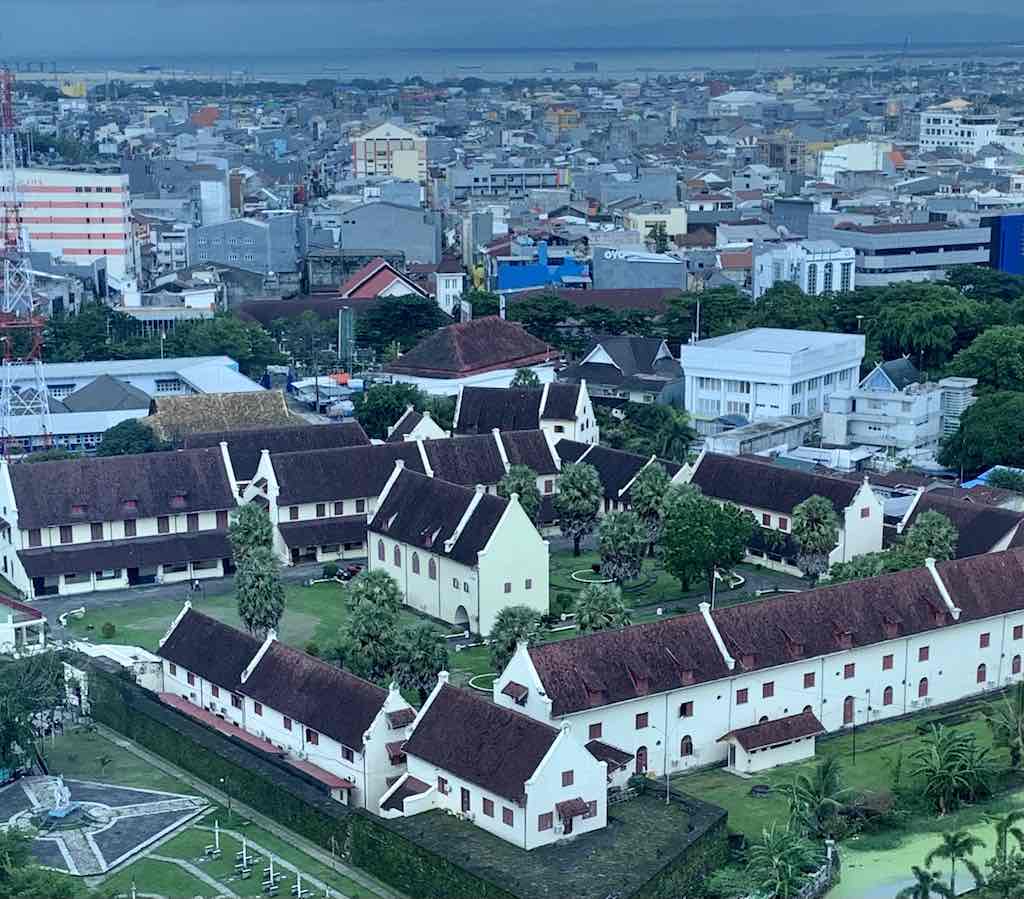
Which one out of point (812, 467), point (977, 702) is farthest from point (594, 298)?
point (977, 702)

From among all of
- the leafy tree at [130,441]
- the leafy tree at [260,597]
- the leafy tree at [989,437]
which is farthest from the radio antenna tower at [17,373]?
the leafy tree at [989,437]

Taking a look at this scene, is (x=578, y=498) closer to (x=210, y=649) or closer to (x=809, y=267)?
(x=210, y=649)

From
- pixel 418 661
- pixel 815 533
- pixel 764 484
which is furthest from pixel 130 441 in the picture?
pixel 418 661

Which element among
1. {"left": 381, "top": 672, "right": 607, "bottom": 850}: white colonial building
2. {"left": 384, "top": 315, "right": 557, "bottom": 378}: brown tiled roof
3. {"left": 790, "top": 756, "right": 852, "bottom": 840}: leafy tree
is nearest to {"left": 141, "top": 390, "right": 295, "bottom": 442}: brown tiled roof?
{"left": 384, "top": 315, "right": 557, "bottom": 378}: brown tiled roof

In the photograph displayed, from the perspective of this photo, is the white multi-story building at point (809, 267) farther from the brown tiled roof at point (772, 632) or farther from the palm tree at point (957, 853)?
the palm tree at point (957, 853)

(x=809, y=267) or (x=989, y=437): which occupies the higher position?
(x=809, y=267)
